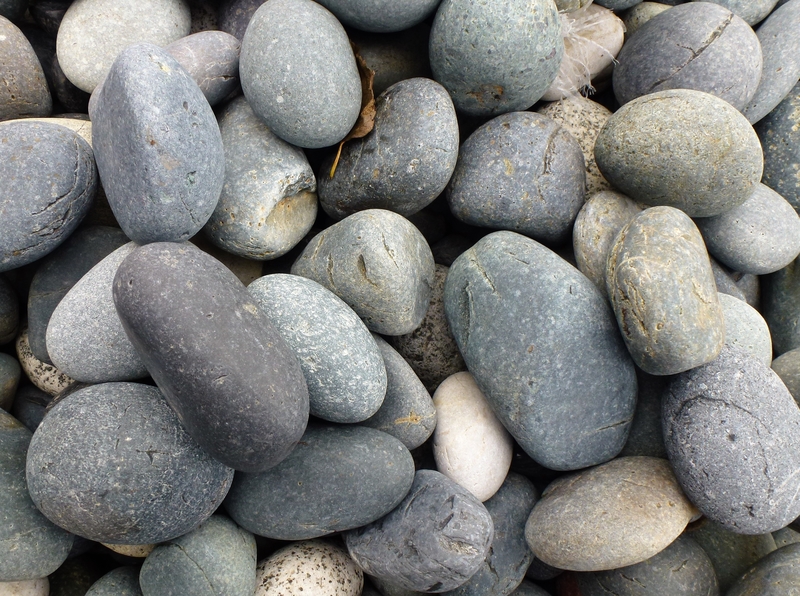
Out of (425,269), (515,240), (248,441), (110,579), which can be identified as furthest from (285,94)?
(110,579)

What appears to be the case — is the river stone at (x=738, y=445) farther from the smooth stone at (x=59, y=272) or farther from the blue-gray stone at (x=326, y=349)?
the smooth stone at (x=59, y=272)

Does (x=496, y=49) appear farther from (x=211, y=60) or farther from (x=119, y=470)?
(x=119, y=470)

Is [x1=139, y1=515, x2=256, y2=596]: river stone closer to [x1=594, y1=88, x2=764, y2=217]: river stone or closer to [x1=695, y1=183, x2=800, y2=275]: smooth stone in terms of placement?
[x1=594, y1=88, x2=764, y2=217]: river stone

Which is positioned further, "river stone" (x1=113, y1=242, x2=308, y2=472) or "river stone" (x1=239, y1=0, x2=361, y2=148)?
"river stone" (x1=239, y1=0, x2=361, y2=148)

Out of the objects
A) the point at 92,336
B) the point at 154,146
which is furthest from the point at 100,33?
the point at 92,336

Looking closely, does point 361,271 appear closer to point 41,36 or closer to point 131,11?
point 131,11

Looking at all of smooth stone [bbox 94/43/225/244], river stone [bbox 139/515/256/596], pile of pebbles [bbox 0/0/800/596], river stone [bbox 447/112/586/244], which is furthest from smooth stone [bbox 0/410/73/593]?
river stone [bbox 447/112/586/244]
